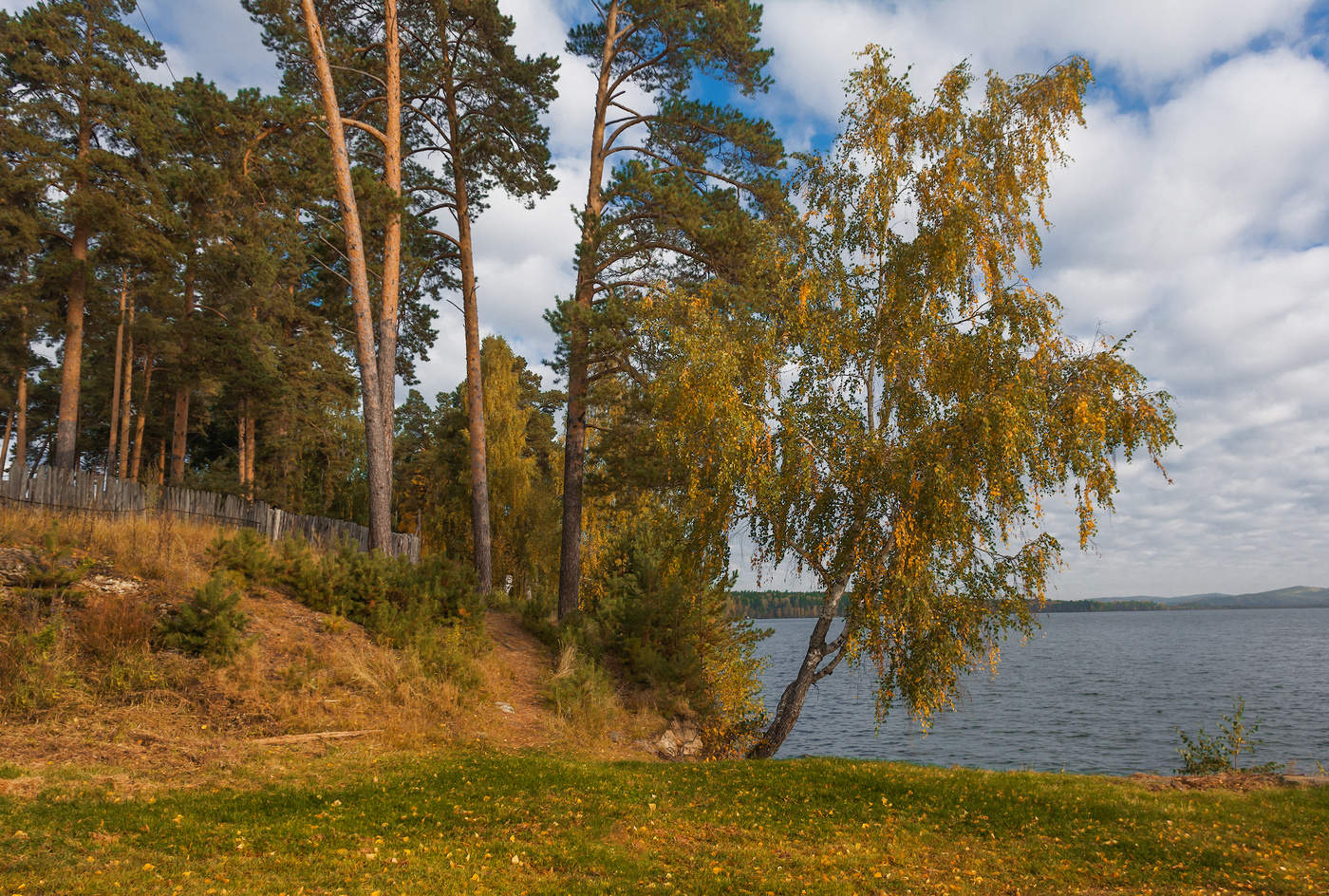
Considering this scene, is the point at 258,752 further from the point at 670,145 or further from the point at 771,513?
the point at 670,145

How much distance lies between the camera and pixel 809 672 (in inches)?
527

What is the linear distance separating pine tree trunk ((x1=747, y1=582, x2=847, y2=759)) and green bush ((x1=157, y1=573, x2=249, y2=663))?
29.3 ft

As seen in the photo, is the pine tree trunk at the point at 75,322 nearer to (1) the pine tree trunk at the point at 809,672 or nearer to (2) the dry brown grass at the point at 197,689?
(2) the dry brown grass at the point at 197,689

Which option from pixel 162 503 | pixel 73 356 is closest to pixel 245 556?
pixel 162 503

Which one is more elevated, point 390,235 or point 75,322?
point 390,235

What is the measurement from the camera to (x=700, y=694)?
1647cm

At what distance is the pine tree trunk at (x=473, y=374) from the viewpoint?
61.8 ft

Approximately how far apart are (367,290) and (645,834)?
1276 cm

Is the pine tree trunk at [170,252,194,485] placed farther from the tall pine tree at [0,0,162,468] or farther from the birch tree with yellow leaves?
the birch tree with yellow leaves

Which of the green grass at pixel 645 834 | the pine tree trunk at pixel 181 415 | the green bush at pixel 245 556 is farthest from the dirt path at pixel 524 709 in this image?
the pine tree trunk at pixel 181 415

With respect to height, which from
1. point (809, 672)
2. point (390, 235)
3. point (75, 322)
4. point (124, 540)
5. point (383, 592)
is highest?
point (390, 235)

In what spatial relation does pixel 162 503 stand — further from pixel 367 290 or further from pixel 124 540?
pixel 367 290

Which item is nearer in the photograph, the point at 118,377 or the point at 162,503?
the point at 162,503

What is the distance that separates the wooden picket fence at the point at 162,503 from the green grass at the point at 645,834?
8899mm
